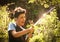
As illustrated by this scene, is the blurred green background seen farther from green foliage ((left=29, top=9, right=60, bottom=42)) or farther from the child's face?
the child's face

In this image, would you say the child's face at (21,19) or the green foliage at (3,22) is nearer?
the child's face at (21,19)

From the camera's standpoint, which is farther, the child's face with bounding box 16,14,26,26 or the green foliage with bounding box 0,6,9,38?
the green foliage with bounding box 0,6,9,38

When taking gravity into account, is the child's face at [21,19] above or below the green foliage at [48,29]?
above

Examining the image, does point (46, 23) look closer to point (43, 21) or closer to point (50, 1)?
point (43, 21)

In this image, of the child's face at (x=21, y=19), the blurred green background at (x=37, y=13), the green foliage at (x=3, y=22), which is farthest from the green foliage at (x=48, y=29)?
the green foliage at (x=3, y=22)

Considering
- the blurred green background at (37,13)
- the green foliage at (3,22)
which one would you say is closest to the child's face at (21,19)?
the blurred green background at (37,13)

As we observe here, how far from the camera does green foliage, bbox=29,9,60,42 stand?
274cm

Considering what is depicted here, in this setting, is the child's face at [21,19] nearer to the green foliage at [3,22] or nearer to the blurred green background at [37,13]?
the blurred green background at [37,13]

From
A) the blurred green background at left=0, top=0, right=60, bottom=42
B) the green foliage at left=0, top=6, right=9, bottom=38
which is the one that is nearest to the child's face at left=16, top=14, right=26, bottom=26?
the blurred green background at left=0, top=0, right=60, bottom=42

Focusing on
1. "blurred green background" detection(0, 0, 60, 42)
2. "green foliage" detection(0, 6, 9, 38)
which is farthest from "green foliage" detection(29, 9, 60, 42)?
"green foliage" detection(0, 6, 9, 38)

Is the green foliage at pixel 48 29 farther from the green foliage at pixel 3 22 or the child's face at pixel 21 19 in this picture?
the green foliage at pixel 3 22

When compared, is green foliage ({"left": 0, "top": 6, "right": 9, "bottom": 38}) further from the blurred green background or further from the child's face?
the child's face

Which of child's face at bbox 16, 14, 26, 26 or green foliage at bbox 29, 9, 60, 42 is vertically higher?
child's face at bbox 16, 14, 26, 26

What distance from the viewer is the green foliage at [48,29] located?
108 inches
